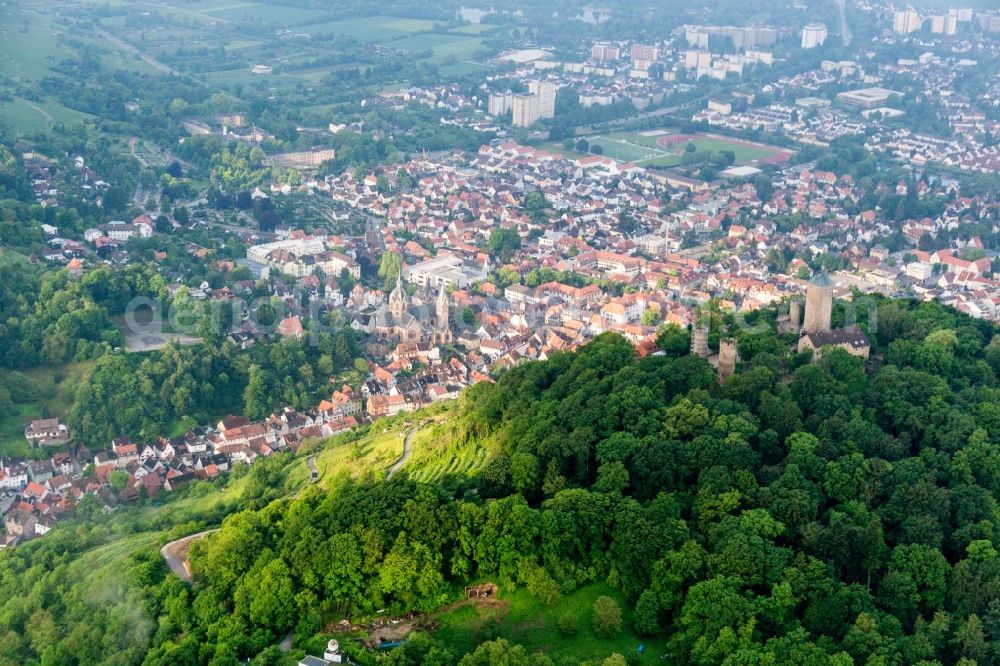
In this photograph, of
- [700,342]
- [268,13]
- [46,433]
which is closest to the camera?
[700,342]

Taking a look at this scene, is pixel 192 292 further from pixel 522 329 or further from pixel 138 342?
pixel 522 329

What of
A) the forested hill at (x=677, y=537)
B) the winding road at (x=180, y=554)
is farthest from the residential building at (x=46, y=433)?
the winding road at (x=180, y=554)

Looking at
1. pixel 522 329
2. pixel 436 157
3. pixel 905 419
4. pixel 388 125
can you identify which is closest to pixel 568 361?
pixel 905 419

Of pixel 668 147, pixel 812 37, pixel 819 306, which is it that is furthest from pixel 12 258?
pixel 812 37

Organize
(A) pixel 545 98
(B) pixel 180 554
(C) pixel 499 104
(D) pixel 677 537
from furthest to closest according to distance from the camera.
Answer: (C) pixel 499 104
(A) pixel 545 98
(B) pixel 180 554
(D) pixel 677 537

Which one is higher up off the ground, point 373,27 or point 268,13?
point 268,13

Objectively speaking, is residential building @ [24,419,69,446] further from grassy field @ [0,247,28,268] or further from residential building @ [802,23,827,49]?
residential building @ [802,23,827,49]

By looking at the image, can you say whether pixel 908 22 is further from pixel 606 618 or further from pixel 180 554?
pixel 606 618
